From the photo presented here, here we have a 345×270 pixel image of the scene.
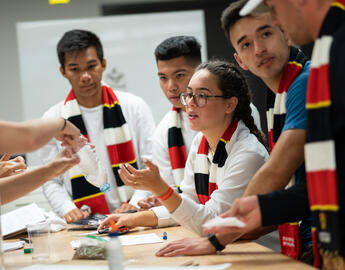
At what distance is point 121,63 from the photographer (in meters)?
4.96

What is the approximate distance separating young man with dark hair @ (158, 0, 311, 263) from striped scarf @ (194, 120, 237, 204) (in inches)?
11.0

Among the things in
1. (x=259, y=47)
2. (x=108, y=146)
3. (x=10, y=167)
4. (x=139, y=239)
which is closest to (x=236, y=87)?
(x=259, y=47)

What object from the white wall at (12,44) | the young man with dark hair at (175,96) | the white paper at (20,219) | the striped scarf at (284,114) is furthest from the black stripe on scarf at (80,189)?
the white wall at (12,44)

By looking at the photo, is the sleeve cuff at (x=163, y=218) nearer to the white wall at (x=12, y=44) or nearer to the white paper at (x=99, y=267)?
the white paper at (x=99, y=267)

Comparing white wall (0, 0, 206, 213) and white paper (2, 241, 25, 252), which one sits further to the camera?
white wall (0, 0, 206, 213)

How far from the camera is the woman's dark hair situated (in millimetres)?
2463

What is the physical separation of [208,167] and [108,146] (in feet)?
4.15

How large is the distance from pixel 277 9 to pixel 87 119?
2.27 meters

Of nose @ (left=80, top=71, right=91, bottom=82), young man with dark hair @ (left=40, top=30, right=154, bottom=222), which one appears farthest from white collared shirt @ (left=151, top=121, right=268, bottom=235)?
nose @ (left=80, top=71, right=91, bottom=82)

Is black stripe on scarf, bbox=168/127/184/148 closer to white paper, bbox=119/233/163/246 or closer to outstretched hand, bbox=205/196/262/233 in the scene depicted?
white paper, bbox=119/233/163/246

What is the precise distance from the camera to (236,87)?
8.26ft

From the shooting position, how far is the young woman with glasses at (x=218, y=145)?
2.20 meters

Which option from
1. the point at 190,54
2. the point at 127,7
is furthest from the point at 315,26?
the point at 127,7

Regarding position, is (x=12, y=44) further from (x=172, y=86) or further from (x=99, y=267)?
(x=99, y=267)
